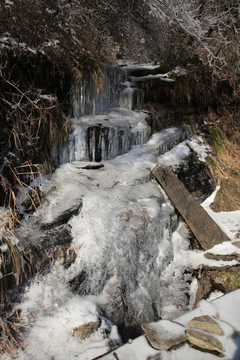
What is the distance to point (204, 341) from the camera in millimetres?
1865

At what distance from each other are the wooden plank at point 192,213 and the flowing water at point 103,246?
0.13 metres

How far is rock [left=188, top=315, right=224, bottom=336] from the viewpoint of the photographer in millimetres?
1969

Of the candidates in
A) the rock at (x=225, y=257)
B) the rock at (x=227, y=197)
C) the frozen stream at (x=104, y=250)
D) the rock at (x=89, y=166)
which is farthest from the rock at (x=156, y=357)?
the rock at (x=227, y=197)

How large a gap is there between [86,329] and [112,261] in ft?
2.29

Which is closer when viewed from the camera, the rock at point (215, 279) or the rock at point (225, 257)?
the rock at point (215, 279)

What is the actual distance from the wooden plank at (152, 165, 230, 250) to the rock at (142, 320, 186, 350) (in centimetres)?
214

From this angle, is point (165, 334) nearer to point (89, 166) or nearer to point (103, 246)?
point (103, 246)

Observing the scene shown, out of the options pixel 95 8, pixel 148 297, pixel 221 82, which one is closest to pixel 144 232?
pixel 148 297

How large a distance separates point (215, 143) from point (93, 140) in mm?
3166

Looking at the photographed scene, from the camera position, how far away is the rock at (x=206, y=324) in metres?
1.97

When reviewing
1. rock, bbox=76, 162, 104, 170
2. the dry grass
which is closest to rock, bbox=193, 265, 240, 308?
rock, bbox=76, 162, 104, 170

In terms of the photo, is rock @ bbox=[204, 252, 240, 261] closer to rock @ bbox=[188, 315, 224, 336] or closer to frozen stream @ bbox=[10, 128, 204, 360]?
frozen stream @ bbox=[10, 128, 204, 360]

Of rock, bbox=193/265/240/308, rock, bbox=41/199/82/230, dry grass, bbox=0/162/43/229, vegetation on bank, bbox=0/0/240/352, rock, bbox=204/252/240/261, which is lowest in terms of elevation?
rock, bbox=193/265/240/308

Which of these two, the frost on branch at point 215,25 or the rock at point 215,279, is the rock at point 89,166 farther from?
the frost on branch at point 215,25
